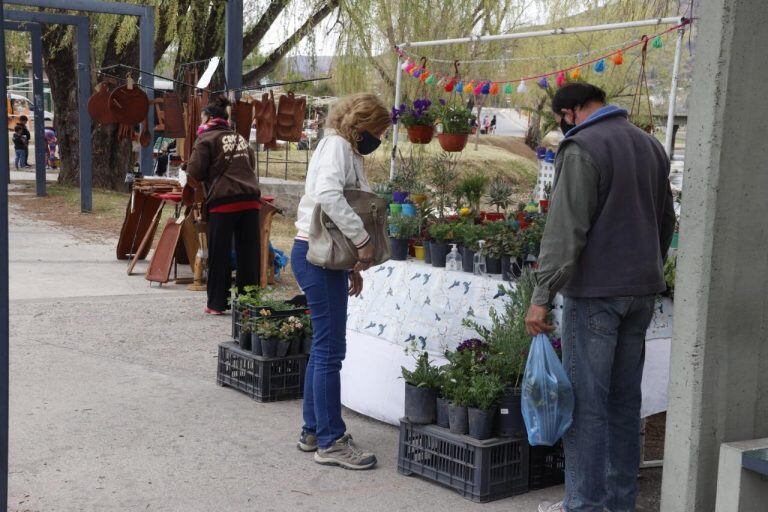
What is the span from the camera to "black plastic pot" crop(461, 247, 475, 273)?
5.16 metres

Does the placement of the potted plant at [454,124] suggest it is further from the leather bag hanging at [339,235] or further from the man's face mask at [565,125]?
the man's face mask at [565,125]

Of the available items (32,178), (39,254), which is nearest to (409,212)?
(39,254)

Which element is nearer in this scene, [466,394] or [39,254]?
[466,394]

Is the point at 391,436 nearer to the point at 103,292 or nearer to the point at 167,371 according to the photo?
the point at 167,371

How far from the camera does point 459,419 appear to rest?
4.36 metres

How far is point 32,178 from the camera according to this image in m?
24.5

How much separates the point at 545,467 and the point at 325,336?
123cm

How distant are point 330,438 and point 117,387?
197 cm

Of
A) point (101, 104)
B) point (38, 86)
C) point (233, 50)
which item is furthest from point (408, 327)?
point (38, 86)

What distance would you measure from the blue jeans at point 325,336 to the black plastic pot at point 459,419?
62 centimetres

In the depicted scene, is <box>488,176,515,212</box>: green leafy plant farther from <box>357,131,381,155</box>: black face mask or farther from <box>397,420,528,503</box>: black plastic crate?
<box>397,420,528,503</box>: black plastic crate

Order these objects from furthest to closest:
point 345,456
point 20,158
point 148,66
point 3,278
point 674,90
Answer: point 20,158 → point 148,66 → point 674,90 → point 345,456 → point 3,278

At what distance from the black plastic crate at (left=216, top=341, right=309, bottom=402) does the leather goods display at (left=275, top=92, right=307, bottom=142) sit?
177 inches

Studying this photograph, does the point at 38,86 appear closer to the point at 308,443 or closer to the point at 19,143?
the point at 19,143
